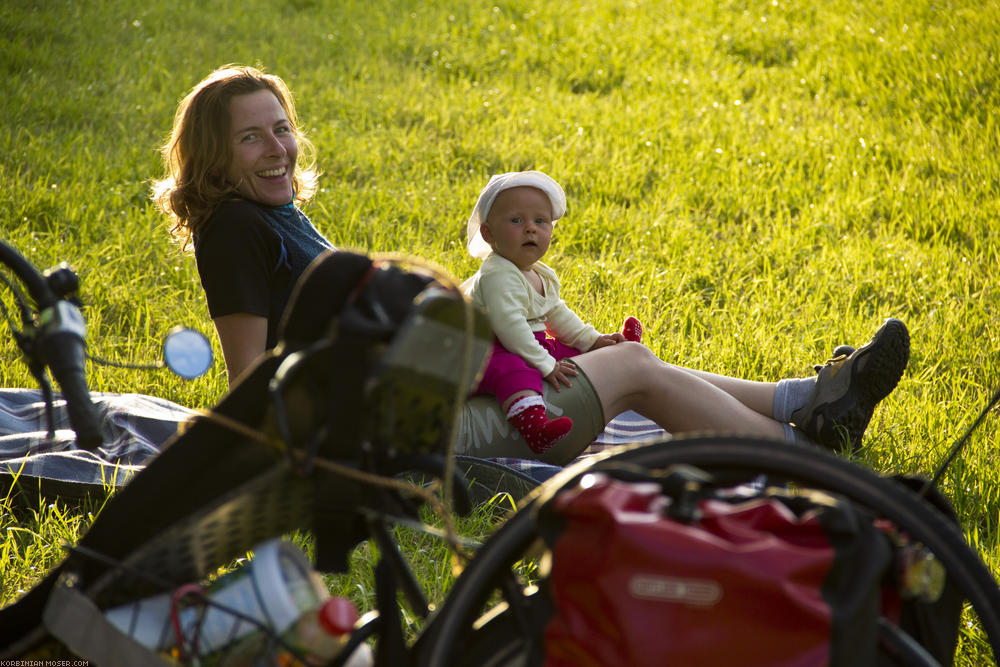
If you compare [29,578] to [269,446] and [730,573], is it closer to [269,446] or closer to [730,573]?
[269,446]

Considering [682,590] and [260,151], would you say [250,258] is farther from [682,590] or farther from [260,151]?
[682,590]

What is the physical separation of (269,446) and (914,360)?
11.4 ft

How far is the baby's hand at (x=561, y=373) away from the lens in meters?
3.12

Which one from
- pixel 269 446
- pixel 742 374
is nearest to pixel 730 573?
pixel 269 446

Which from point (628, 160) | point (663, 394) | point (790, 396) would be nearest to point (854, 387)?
point (790, 396)

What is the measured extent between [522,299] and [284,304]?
30.2 inches

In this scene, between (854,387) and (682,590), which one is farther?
(854,387)

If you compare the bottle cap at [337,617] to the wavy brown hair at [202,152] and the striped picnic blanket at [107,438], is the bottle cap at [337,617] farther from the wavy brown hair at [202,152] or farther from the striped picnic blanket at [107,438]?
the wavy brown hair at [202,152]

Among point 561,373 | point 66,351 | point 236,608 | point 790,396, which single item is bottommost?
point 790,396

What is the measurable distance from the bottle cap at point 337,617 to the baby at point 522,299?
1.52 m

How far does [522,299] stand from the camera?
127 inches

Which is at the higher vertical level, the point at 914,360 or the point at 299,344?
the point at 299,344

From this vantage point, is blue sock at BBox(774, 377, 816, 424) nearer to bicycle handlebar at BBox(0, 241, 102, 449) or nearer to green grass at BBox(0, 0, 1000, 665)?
green grass at BBox(0, 0, 1000, 665)

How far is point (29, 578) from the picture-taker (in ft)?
8.13
